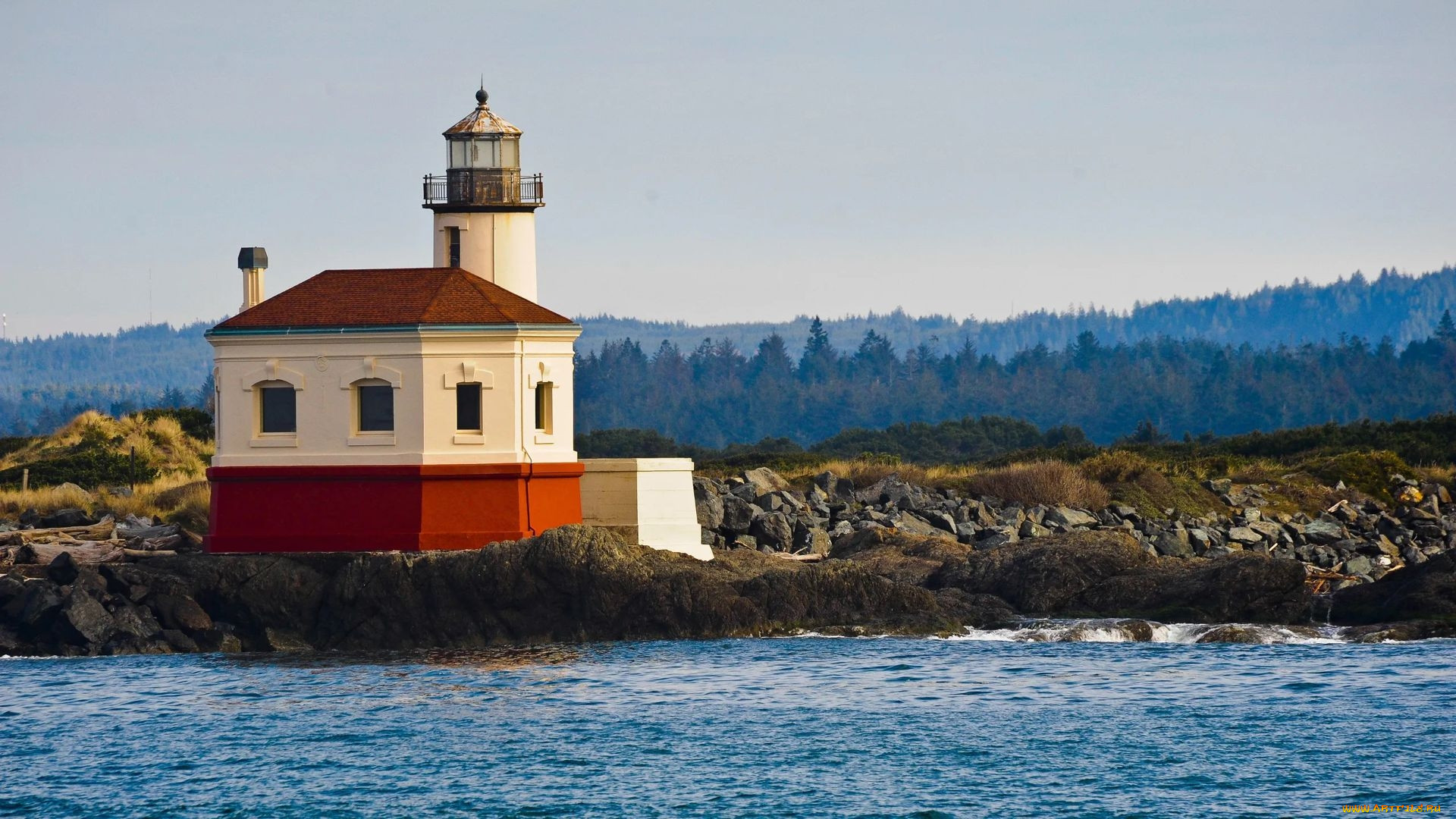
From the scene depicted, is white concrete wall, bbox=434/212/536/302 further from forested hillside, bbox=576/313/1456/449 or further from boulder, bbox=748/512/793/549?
forested hillside, bbox=576/313/1456/449

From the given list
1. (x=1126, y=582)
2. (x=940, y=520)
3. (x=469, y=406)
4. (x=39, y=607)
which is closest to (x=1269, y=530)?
(x=940, y=520)

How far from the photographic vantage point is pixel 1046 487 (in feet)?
130

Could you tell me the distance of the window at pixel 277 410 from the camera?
29.2m

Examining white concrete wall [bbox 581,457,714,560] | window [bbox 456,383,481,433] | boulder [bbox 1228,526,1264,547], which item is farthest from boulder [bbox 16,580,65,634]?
boulder [bbox 1228,526,1264,547]

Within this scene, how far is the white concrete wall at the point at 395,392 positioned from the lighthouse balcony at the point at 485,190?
4.80m

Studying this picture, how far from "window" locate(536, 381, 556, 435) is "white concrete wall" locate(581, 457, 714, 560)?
136 centimetres

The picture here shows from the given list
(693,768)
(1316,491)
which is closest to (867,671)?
(693,768)

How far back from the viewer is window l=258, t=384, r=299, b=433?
95.7 ft

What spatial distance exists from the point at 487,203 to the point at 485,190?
0.24 metres

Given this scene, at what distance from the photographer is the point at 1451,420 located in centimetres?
5303

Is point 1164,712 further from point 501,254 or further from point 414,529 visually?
point 501,254

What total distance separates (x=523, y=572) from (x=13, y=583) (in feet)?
25.1

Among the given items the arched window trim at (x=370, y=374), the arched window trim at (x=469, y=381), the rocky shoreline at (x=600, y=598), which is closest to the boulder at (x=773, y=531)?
the rocky shoreline at (x=600, y=598)

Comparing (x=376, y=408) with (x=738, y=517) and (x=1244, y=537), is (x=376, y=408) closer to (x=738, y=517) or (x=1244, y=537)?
(x=738, y=517)
